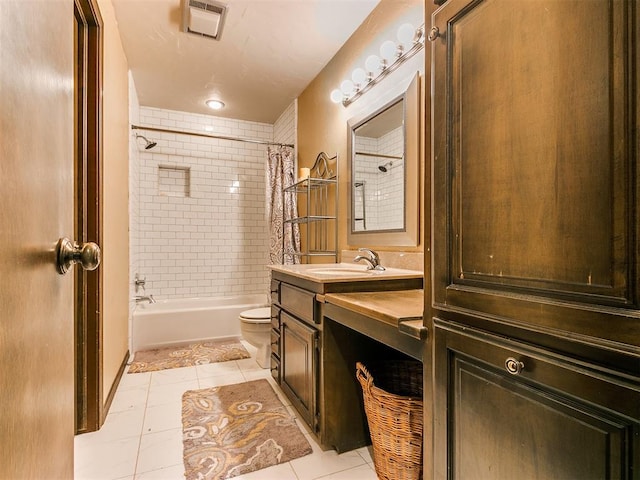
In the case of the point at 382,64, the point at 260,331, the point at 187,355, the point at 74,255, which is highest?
the point at 382,64

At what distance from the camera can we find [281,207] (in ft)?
11.4

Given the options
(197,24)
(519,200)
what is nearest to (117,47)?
(197,24)

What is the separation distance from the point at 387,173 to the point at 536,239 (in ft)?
4.87

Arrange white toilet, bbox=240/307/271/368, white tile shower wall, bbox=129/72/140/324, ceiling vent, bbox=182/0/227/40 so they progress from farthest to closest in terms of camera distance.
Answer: white tile shower wall, bbox=129/72/140/324 < white toilet, bbox=240/307/271/368 < ceiling vent, bbox=182/0/227/40

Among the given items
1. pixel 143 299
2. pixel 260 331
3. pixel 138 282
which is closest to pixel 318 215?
pixel 260 331

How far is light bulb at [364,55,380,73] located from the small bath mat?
247 centimetres

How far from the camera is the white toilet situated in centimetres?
262

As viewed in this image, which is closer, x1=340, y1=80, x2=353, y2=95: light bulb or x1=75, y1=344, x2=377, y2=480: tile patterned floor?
x1=75, y1=344, x2=377, y2=480: tile patterned floor

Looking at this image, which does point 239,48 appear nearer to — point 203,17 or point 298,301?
point 203,17

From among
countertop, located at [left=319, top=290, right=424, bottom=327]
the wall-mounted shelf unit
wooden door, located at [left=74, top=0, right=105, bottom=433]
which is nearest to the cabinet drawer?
countertop, located at [left=319, top=290, right=424, bottom=327]

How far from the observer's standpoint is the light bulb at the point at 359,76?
227 cm

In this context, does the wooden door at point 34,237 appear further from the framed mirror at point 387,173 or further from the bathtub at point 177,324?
the bathtub at point 177,324

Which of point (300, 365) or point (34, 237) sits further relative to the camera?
point (300, 365)

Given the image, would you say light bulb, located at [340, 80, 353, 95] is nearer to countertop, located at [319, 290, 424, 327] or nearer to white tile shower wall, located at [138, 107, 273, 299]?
countertop, located at [319, 290, 424, 327]
